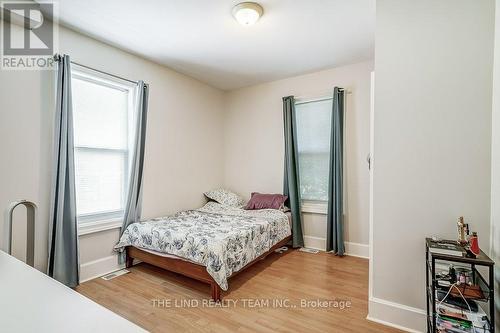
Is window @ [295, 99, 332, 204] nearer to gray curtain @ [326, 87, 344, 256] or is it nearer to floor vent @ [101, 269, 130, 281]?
gray curtain @ [326, 87, 344, 256]

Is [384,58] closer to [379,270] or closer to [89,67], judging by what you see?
[379,270]

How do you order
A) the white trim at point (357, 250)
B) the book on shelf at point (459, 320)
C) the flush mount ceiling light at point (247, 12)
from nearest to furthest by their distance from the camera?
the book on shelf at point (459, 320)
the flush mount ceiling light at point (247, 12)
the white trim at point (357, 250)

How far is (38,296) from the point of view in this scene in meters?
0.76

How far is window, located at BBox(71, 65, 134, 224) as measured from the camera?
8.48ft

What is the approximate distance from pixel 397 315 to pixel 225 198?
276cm

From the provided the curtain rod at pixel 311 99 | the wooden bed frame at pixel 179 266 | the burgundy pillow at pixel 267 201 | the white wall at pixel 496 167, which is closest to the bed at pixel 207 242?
the wooden bed frame at pixel 179 266

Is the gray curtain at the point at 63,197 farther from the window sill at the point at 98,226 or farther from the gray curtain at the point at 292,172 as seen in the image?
the gray curtain at the point at 292,172

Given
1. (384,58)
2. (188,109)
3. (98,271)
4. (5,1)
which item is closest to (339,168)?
(384,58)

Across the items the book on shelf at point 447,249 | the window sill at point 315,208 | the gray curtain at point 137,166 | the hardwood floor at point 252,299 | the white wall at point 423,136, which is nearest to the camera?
the book on shelf at point 447,249

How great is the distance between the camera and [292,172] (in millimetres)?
3631

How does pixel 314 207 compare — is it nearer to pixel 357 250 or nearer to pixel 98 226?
pixel 357 250

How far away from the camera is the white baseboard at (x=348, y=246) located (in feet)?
10.7

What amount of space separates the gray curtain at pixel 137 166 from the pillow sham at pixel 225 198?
4.18 feet

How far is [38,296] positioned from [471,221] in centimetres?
225
